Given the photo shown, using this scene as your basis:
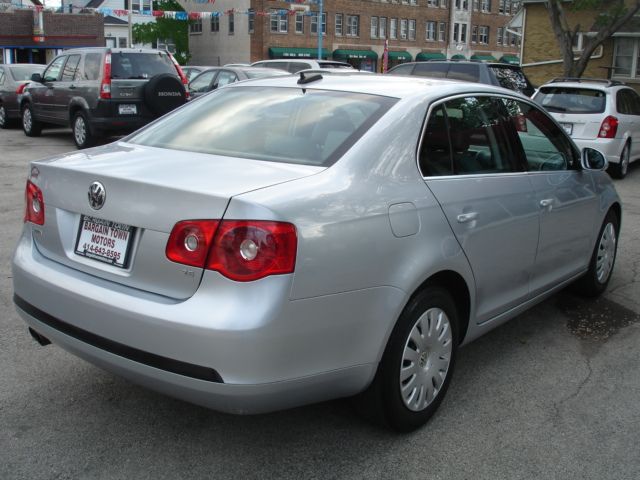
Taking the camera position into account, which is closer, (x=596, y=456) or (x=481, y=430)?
(x=596, y=456)

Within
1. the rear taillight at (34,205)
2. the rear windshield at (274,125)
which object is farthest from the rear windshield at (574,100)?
the rear taillight at (34,205)

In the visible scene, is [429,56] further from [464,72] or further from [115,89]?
[115,89]

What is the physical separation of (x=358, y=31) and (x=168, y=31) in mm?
16738

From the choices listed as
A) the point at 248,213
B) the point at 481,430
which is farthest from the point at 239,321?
the point at 481,430

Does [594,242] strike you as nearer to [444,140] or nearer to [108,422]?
[444,140]

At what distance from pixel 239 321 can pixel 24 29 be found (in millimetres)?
55465

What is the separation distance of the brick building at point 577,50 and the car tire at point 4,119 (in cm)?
1891

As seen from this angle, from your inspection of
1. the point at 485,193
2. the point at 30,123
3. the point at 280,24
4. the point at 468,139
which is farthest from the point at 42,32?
the point at 485,193

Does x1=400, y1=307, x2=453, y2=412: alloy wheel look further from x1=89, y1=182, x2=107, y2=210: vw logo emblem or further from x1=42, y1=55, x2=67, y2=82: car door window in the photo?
x1=42, y1=55, x2=67, y2=82: car door window

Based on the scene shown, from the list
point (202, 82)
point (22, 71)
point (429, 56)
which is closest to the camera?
Result: point (202, 82)

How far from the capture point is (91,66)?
13.5 meters

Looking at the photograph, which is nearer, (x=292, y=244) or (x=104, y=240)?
(x=292, y=244)

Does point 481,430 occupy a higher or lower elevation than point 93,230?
lower

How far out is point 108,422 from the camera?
3492 millimetres
